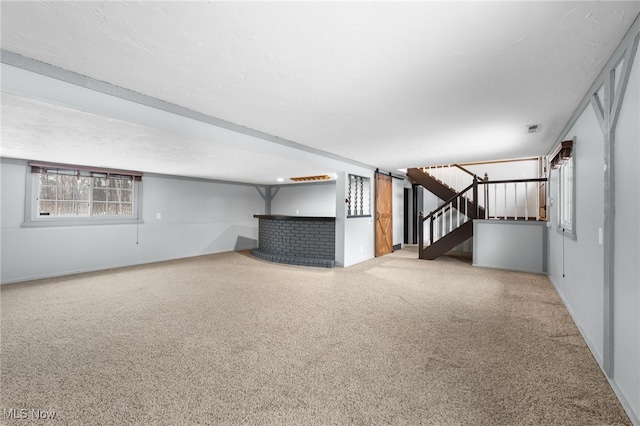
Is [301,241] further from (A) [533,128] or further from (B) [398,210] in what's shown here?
(A) [533,128]

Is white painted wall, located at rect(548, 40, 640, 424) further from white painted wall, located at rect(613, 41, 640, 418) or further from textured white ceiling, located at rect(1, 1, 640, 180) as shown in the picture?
textured white ceiling, located at rect(1, 1, 640, 180)

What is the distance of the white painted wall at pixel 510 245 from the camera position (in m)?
5.29

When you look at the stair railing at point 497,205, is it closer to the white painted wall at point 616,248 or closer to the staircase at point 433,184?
the staircase at point 433,184

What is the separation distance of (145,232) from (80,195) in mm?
1368

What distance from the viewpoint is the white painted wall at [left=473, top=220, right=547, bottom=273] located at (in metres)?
5.29

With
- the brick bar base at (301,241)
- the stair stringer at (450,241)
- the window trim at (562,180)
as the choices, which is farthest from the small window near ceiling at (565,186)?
the brick bar base at (301,241)

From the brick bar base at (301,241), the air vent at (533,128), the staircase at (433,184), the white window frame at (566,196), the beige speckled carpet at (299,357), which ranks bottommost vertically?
the beige speckled carpet at (299,357)

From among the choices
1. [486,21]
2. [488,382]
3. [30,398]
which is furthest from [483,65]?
[30,398]

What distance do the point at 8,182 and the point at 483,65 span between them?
272 inches

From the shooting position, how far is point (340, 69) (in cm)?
210

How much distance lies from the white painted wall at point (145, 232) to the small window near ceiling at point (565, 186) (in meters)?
7.42

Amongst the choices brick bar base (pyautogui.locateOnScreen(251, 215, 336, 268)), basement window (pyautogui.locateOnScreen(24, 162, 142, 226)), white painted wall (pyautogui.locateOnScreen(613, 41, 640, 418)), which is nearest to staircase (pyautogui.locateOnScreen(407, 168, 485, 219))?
brick bar base (pyautogui.locateOnScreen(251, 215, 336, 268))

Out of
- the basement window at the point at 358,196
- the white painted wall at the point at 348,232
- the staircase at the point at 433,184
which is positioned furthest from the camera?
the staircase at the point at 433,184

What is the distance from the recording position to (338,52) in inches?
73.8
